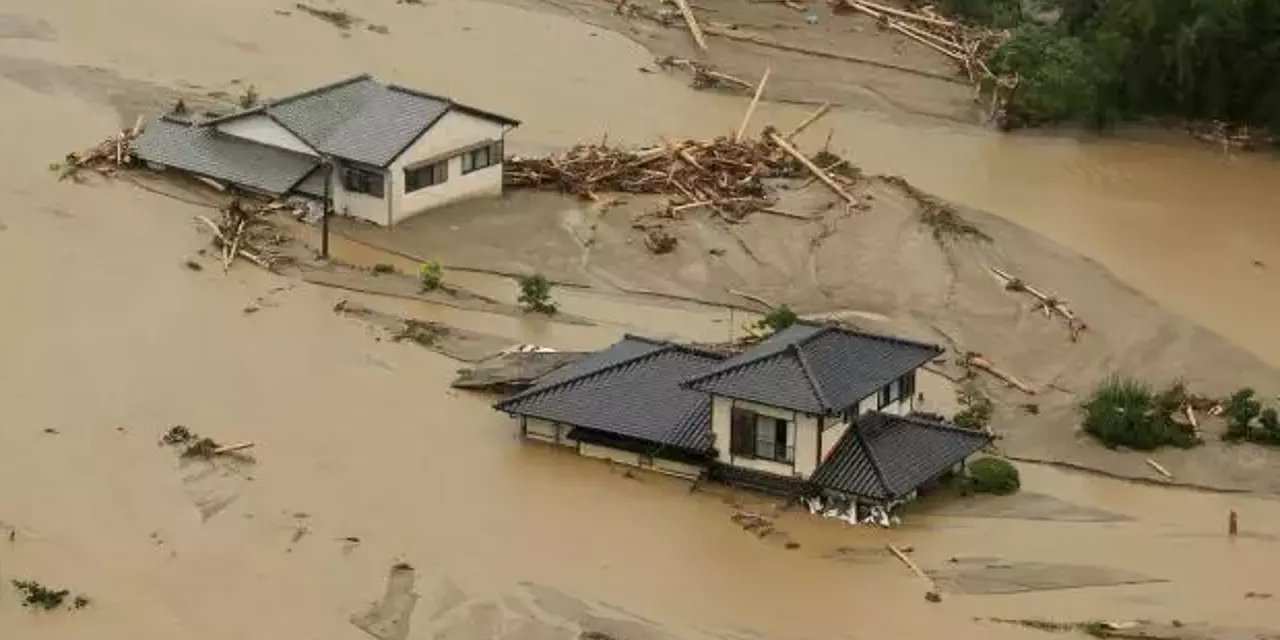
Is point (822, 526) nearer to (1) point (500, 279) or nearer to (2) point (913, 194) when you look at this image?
(1) point (500, 279)

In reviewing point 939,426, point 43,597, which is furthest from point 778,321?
point 43,597

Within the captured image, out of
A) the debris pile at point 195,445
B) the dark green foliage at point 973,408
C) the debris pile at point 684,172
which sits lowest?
the debris pile at point 195,445

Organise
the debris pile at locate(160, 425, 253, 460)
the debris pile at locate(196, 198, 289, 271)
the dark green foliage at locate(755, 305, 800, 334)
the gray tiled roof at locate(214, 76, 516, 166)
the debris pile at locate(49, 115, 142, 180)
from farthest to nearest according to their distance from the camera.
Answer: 1. the debris pile at locate(49, 115, 142, 180)
2. the gray tiled roof at locate(214, 76, 516, 166)
3. the debris pile at locate(196, 198, 289, 271)
4. the dark green foliage at locate(755, 305, 800, 334)
5. the debris pile at locate(160, 425, 253, 460)

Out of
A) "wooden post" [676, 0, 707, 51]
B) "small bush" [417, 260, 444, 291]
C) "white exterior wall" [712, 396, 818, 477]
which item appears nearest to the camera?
"white exterior wall" [712, 396, 818, 477]

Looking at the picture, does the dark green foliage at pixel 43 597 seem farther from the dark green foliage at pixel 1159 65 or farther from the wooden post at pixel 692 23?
the wooden post at pixel 692 23

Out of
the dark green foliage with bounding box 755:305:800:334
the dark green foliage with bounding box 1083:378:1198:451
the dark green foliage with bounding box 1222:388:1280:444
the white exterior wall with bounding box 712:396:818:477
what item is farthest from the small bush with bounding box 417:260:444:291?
the dark green foliage with bounding box 1222:388:1280:444

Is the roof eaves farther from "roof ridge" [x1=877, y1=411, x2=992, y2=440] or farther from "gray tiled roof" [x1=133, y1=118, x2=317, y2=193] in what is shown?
"gray tiled roof" [x1=133, y1=118, x2=317, y2=193]

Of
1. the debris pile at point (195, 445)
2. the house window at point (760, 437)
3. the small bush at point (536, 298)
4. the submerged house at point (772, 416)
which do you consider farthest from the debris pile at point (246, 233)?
the house window at point (760, 437)
